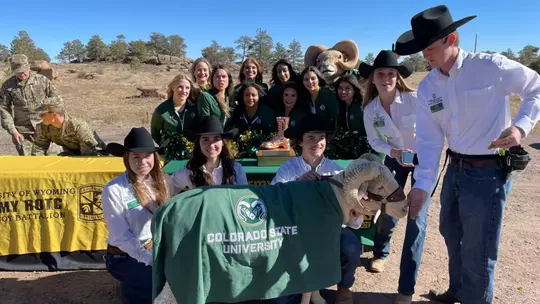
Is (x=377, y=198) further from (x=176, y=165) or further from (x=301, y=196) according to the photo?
(x=176, y=165)

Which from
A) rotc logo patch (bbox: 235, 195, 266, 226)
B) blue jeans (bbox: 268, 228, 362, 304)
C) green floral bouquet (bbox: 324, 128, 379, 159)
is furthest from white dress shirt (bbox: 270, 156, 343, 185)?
green floral bouquet (bbox: 324, 128, 379, 159)

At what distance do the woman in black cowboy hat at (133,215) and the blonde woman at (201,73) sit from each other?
2.50m

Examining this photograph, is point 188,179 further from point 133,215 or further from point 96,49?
point 96,49

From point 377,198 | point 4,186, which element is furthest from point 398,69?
point 4,186

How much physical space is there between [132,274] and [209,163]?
1107mm

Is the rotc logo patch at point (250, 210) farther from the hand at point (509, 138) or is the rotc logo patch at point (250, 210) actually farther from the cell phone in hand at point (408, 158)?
the hand at point (509, 138)

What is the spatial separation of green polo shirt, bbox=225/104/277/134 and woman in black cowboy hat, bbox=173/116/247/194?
145 centimetres

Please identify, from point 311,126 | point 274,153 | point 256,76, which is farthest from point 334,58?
point 311,126

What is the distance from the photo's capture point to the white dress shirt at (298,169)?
339 cm

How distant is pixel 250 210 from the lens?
8.58 feet

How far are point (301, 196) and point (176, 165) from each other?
2084 mm

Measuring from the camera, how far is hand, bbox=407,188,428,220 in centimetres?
263

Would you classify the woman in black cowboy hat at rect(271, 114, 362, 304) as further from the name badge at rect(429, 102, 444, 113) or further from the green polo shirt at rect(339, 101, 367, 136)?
the green polo shirt at rect(339, 101, 367, 136)

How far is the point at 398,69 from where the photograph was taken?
3686 millimetres
